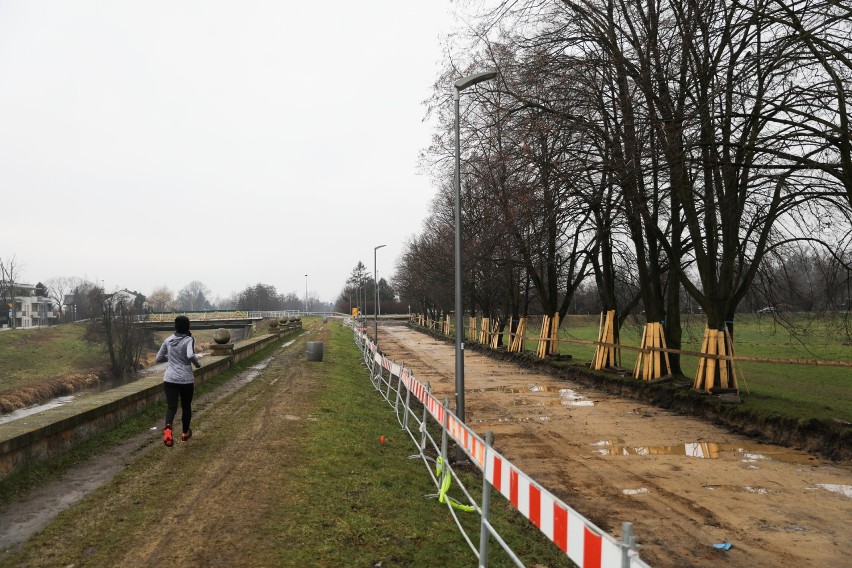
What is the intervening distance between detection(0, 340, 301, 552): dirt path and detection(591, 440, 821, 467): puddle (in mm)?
7619

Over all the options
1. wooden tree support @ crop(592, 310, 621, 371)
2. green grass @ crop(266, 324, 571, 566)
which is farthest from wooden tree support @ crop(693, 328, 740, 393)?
green grass @ crop(266, 324, 571, 566)

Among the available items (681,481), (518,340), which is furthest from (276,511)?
(518,340)

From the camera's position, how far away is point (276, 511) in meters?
6.32

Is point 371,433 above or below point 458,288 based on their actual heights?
below

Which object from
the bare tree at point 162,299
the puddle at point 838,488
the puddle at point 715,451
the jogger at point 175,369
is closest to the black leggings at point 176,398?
the jogger at point 175,369

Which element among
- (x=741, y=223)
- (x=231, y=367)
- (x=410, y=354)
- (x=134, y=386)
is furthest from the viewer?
(x=410, y=354)

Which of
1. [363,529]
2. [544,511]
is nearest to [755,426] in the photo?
[363,529]

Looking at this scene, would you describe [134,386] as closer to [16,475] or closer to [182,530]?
[16,475]

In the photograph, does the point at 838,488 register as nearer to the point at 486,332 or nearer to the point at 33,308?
the point at 486,332

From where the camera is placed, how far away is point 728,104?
12867 mm

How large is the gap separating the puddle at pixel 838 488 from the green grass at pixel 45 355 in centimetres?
4433

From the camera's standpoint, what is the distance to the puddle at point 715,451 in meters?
10.6

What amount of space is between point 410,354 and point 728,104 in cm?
2612

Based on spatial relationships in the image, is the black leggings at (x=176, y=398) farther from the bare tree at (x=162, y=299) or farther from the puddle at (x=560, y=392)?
the bare tree at (x=162, y=299)
